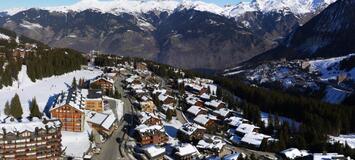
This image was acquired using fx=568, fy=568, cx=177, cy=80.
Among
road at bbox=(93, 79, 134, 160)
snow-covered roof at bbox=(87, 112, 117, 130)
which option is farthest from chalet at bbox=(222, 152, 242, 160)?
snow-covered roof at bbox=(87, 112, 117, 130)

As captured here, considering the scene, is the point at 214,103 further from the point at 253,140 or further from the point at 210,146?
the point at 210,146

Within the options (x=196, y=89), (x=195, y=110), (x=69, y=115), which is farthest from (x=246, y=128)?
(x=196, y=89)

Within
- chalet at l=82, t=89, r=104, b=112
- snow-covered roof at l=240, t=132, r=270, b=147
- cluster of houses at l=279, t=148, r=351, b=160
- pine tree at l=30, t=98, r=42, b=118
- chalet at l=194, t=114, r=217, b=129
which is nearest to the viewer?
cluster of houses at l=279, t=148, r=351, b=160

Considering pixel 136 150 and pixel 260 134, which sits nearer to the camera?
pixel 136 150

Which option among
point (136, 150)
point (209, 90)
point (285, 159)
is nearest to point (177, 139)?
point (136, 150)

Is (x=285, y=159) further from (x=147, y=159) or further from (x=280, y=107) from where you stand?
(x=280, y=107)

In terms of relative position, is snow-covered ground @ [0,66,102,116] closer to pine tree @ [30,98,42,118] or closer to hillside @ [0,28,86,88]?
hillside @ [0,28,86,88]
